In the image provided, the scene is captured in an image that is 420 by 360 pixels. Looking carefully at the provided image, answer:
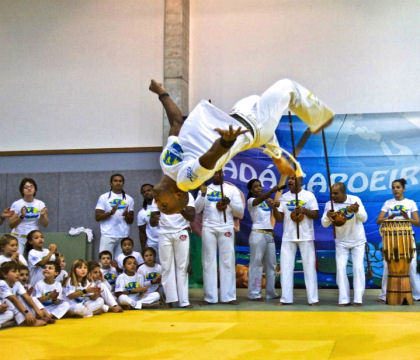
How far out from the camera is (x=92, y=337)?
567 centimetres

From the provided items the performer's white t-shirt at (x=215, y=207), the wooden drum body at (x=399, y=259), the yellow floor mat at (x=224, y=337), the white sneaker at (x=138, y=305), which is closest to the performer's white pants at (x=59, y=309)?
the yellow floor mat at (x=224, y=337)

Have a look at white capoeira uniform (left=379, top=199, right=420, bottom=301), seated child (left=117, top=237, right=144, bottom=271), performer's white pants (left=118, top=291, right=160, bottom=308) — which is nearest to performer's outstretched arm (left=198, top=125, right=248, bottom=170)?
performer's white pants (left=118, top=291, right=160, bottom=308)

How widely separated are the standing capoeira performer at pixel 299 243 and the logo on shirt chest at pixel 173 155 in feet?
10.4

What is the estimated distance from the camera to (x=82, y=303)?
7.21 metres

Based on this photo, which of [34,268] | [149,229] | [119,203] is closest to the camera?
[34,268]

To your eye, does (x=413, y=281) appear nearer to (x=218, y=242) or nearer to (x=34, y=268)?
(x=218, y=242)

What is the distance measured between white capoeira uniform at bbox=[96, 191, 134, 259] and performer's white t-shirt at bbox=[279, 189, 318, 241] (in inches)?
90.1

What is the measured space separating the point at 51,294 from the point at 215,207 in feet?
8.32

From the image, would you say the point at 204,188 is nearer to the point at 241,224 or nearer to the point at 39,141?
the point at 241,224

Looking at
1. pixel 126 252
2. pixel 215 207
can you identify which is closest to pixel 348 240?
pixel 215 207

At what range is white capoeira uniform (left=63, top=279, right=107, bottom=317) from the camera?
23.2 feet

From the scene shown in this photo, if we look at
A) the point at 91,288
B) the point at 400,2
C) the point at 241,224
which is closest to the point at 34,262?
the point at 91,288

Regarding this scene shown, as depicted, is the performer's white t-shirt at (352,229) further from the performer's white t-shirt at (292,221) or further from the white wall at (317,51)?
the white wall at (317,51)

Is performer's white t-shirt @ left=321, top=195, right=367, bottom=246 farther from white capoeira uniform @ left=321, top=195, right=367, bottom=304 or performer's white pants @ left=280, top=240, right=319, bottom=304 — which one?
performer's white pants @ left=280, top=240, right=319, bottom=304
